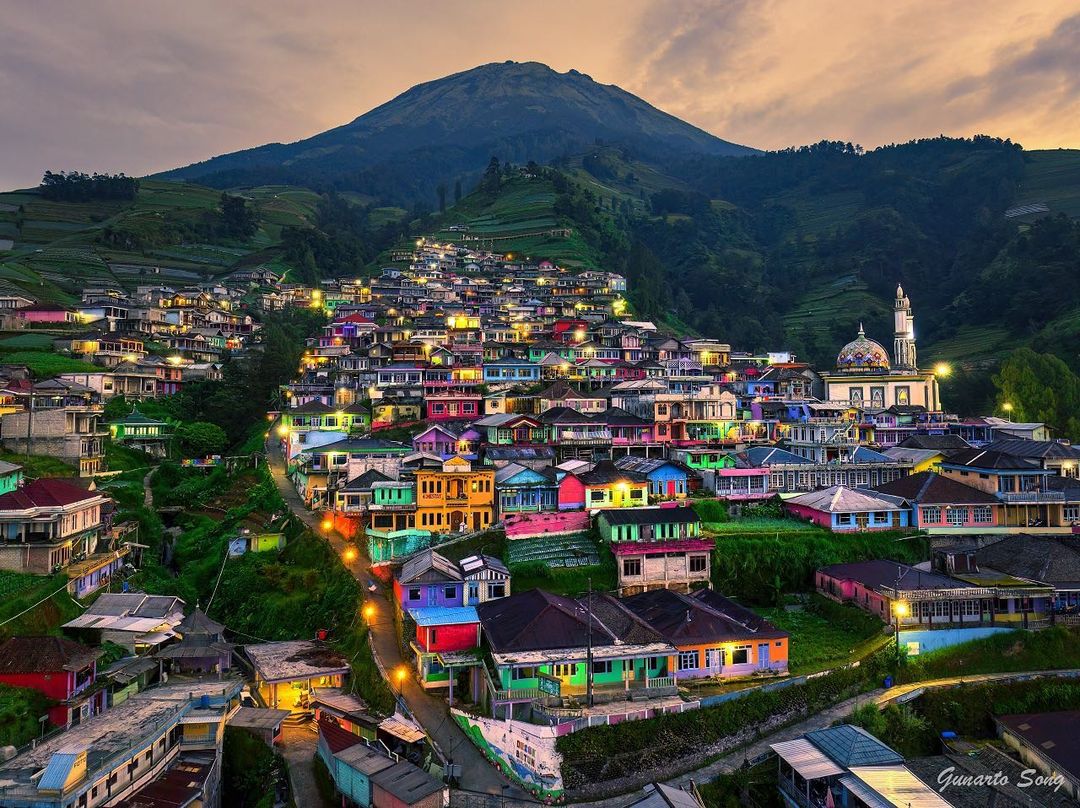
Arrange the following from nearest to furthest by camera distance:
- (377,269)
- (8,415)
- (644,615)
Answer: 1. (644,615)
2. (8,415)
3. (377,269)

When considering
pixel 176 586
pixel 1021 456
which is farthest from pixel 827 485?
pixel 176 586

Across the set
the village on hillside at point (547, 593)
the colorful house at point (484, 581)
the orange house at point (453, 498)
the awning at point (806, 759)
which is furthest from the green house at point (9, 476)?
the awning at point (806, 759)

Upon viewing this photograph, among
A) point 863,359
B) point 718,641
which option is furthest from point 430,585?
point 863,359

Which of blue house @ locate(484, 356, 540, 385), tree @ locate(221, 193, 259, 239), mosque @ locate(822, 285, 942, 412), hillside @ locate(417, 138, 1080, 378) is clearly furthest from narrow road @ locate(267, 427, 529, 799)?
tree @ locate(221, 193, 259, 239)

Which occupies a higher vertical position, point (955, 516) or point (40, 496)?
point (40, 496)

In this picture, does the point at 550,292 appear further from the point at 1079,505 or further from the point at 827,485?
the point at 1079,505

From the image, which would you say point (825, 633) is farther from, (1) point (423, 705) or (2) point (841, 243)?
(2) point (841, 243)

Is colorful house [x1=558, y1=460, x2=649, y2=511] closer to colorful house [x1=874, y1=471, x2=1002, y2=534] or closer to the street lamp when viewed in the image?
the street lamp
